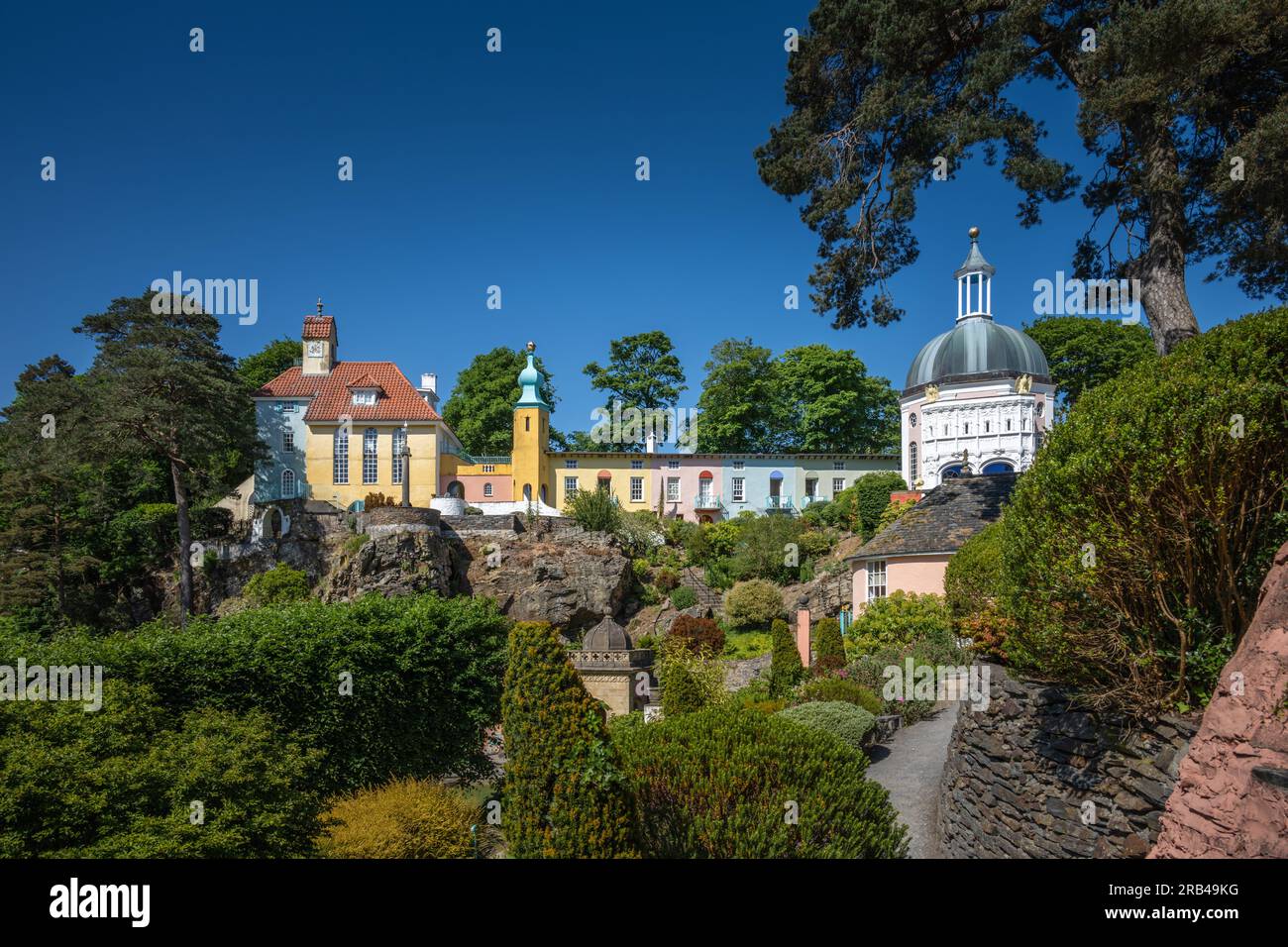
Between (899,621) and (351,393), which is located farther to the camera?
(351,393)

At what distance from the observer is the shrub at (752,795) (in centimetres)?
752

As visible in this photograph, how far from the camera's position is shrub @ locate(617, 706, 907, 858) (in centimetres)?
752

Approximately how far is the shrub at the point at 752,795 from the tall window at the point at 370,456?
38202 millimetres

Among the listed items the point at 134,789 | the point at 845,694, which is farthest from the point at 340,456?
the point at 134,789

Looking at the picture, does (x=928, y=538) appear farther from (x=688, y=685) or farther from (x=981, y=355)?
(x=981, y=355)

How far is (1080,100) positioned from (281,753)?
16938 millimetres

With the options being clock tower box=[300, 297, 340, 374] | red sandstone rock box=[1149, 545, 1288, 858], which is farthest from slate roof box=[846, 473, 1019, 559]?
clock tower box=[300, 297, 340, 374]

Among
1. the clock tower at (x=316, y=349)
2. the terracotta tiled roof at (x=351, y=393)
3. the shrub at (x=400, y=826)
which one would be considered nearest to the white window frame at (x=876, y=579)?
the shrub at (x=400, y=826)

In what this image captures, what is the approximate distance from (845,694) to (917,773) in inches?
150

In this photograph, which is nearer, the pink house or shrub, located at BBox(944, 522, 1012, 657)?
shrub, located at BBox(944, 522, 1012, 657)

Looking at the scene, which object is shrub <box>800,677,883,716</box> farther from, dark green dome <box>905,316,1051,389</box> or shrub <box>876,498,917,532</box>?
dark green dome <box>905,316,1051,389</box>

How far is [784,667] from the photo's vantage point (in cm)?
2162

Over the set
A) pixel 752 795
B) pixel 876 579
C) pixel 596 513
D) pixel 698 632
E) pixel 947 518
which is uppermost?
pixel 596 513

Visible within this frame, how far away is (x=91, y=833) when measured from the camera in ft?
20.9
